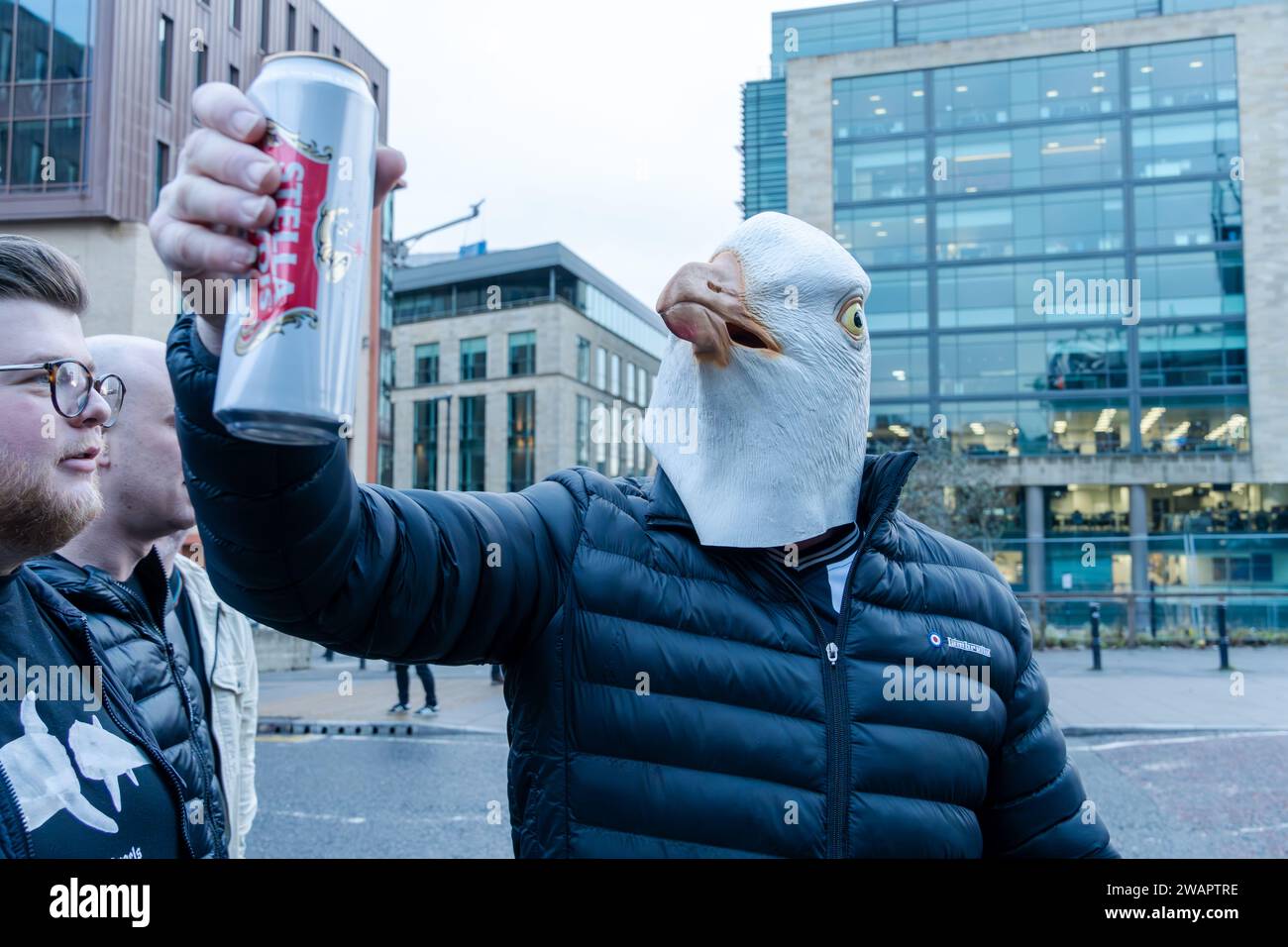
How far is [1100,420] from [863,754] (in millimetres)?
39459

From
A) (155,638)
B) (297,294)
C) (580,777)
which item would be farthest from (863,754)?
(155,638)

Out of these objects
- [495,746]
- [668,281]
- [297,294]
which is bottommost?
[495,746]

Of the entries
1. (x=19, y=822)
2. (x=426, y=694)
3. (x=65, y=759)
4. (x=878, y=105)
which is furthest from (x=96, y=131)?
(x=878, y=105)

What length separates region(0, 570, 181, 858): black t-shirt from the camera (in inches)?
59.1

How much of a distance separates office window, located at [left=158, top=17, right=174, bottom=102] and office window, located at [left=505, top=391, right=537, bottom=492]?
25.3 m

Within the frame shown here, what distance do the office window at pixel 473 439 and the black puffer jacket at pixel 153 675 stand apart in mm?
44720

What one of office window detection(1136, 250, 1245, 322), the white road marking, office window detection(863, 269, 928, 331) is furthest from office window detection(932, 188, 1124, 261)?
the white road marking

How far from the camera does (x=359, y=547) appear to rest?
1.26 meters

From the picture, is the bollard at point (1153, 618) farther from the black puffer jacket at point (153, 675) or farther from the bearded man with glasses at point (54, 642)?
the bearded man with glasses at point (54, 642)

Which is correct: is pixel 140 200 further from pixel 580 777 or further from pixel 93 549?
pixel 580 777

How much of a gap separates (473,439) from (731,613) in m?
46.8

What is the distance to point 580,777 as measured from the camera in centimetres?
152

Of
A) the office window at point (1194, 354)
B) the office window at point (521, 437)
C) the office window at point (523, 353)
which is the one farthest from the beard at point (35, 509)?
the office window at point (523, 353)

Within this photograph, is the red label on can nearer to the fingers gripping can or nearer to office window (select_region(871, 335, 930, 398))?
the fingers gripping can
